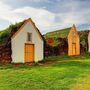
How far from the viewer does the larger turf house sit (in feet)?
105

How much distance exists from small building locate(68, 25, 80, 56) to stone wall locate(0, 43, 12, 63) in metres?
18.2

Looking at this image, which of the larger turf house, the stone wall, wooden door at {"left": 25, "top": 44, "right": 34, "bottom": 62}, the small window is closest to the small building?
the larger turf house

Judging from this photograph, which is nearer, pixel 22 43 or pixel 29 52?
pixel 22 43

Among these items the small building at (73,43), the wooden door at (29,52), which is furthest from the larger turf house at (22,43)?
the small building at (73,43)

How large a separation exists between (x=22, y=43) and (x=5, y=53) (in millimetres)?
2785

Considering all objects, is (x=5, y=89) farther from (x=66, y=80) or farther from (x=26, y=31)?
(x=26, y=31)

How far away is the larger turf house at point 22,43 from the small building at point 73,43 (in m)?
12.8

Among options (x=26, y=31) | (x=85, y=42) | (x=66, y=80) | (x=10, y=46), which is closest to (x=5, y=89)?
(x=66, y=80)

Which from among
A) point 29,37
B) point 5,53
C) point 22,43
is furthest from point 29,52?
point 5,53

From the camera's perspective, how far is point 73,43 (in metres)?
49.6

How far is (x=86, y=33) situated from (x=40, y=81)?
4068cm

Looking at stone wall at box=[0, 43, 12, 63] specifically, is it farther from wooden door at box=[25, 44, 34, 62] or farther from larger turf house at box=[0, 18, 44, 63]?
wooden door at box=[25, 44, 34, 62]

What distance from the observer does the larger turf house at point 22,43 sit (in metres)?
32.0

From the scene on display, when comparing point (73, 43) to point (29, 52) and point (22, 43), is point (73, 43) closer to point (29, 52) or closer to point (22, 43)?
point (29, 52)
